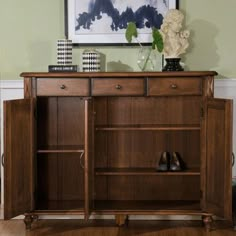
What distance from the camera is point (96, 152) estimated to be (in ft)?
11.9

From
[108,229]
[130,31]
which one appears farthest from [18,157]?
[130,31]

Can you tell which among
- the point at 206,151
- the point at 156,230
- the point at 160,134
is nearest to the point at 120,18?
the point at 160,134

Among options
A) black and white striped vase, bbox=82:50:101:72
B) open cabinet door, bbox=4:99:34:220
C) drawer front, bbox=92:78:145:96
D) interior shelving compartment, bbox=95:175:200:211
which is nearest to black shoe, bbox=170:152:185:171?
interior shelving compartment, bbox=95:175:200:211

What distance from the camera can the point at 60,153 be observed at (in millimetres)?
3633

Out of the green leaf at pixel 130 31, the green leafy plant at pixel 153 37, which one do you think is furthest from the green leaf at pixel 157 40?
the green leaf at pixel 130 31

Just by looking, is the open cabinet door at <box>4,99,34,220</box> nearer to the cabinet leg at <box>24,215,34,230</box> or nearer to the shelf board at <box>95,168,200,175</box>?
the cabinet leg at <box>24,215,34,230</box>

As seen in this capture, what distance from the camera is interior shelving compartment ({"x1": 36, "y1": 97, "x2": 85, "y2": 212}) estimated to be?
3.61 meters

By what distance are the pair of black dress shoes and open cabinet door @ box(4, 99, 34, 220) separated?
731 mm

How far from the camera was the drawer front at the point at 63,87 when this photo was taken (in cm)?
334

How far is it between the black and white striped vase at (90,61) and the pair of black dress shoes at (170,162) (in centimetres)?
63

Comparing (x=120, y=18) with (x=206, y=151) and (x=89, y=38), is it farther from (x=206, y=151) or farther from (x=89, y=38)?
(x=206, y=151)

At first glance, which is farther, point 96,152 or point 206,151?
point 96,152

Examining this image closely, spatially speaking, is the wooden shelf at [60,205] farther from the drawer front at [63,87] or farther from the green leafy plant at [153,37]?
the green leafy plant at [153,37]

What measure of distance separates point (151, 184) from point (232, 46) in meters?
0.94
